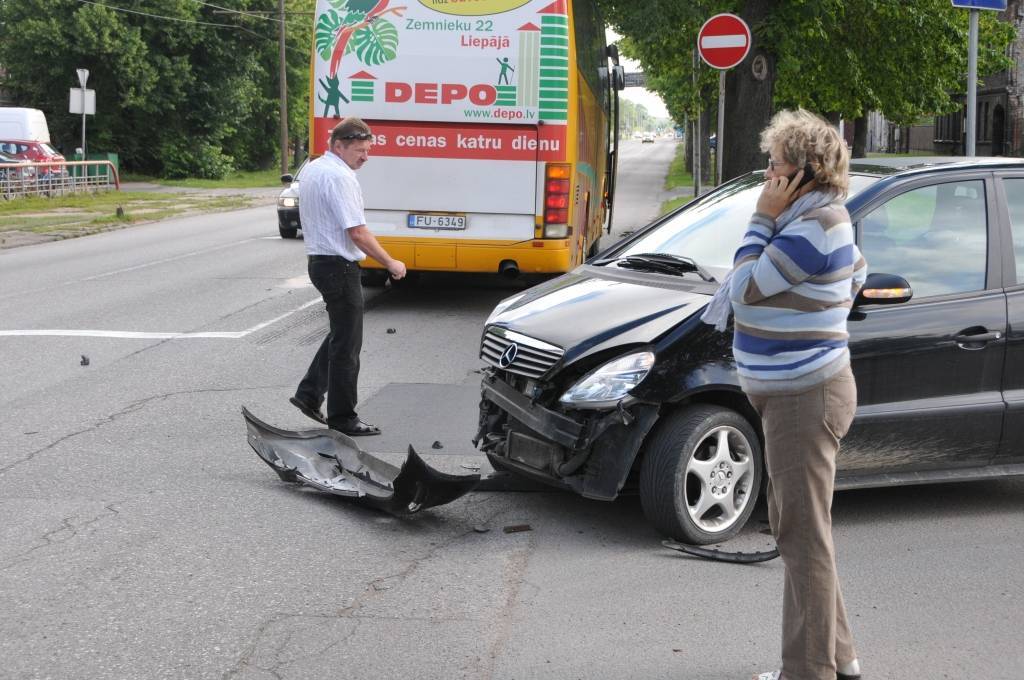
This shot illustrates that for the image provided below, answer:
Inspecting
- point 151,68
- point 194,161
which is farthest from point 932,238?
point 194,161

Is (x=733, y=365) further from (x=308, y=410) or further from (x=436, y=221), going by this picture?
(x=436, y=221)

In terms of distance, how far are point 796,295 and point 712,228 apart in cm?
276

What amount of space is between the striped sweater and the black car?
157 cm

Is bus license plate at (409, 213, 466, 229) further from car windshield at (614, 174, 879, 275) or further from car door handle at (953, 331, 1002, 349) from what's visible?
car door handle at (953, 331, 1002, 349)

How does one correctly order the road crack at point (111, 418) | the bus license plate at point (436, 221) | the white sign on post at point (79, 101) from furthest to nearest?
the white sign on post at point (79, 101) < the bus license plate at point (436, 221) < the road crack at point (111, 418)

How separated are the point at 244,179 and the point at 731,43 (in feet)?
139

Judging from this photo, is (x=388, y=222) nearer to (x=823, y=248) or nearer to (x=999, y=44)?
(x=823, y=248)

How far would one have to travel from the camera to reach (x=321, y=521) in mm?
5801

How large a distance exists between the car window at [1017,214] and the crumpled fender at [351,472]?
2.83 meters

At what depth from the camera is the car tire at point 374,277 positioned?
13.7m

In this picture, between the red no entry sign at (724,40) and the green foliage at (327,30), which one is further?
the red no entry sign at (724,40)

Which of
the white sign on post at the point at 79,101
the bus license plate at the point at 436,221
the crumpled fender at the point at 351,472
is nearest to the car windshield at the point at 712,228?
the crumpled fender at the point at 351,472

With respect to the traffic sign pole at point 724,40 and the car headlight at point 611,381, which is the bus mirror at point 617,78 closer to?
the traffic sign pole at point 724,40

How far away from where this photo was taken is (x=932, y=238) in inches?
234
